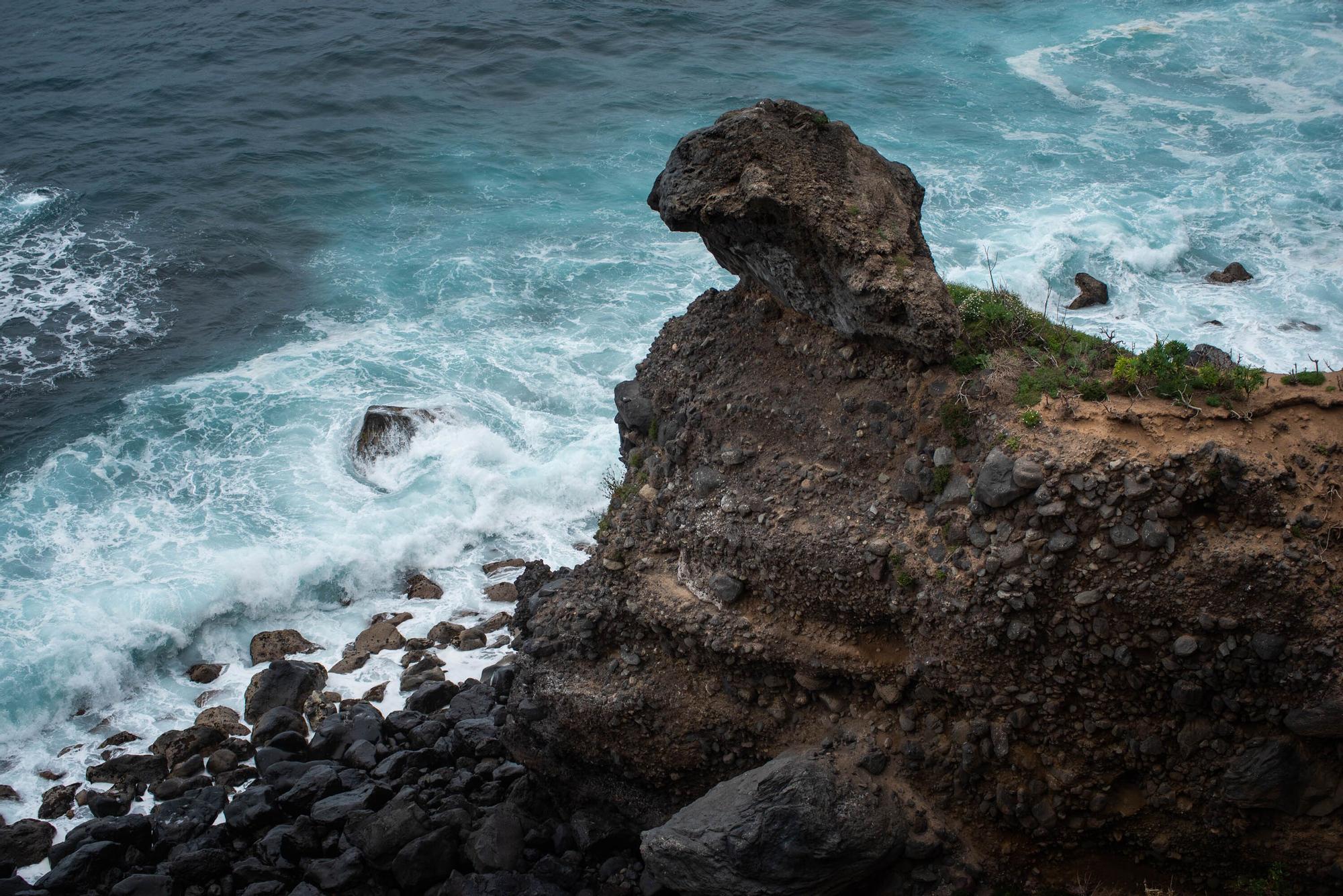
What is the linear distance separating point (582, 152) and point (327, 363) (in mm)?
14610

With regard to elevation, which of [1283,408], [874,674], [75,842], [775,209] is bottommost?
[75,842]

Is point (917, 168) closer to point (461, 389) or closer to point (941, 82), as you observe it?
point (941, 82)

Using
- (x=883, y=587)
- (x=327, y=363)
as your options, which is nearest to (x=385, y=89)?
(x=327, y=363)

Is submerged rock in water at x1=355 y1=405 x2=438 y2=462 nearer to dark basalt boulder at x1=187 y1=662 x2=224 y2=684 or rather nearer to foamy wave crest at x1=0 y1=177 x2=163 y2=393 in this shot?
dark basalt boulder at x1=187 y1=662 x2=224 y2=684

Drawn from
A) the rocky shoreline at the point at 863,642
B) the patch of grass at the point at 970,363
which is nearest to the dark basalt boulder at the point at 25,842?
the rocky shoreline at the point at 863,642

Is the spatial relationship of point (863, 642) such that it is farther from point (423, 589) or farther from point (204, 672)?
point (204, 672)

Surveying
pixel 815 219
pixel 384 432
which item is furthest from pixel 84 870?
pixel 815 219

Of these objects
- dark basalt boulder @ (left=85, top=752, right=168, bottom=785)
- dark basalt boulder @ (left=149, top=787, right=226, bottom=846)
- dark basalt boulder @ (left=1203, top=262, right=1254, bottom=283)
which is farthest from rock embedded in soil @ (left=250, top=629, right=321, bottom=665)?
dark basalt boulder @ (left=1203, top=262, right=1254, bottom=283)

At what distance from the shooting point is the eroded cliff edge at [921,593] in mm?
9305

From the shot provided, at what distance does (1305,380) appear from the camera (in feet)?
32.9

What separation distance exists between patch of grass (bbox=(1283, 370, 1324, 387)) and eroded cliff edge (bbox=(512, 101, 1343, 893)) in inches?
8.3

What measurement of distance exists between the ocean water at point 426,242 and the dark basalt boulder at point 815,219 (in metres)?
9.50

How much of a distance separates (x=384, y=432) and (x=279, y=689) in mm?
7856

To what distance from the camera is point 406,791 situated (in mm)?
13578
